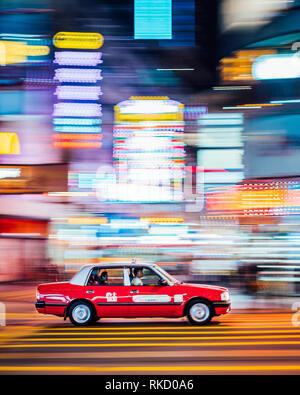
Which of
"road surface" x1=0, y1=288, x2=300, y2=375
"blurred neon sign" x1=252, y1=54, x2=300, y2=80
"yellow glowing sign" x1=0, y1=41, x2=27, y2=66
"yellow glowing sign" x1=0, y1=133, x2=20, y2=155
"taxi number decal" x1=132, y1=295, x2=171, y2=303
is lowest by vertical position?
"road surface" x1=0, y1=288, x2=300, y2=375

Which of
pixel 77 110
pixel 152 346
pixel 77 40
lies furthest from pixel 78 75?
pixel 152 346

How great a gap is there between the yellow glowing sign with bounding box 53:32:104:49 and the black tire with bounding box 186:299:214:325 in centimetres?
2039

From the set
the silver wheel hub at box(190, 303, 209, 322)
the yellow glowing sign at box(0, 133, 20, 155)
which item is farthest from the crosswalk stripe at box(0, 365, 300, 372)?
the yellow glowing sign at box(0, 133, 20, 155)

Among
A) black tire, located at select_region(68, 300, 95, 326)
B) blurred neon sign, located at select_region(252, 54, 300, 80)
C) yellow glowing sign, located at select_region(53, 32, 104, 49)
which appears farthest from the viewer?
yellow glowing sign, located at select_region(53, 32, 104, 49)

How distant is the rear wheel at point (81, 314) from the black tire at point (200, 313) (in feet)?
6.55

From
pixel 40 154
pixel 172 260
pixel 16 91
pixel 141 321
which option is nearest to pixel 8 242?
pixel 40 154

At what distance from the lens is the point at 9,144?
23.5 meters

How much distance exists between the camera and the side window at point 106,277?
1034 centimetres

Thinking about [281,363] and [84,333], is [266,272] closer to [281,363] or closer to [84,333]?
[84,333]

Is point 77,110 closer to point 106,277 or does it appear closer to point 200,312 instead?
point 106,277

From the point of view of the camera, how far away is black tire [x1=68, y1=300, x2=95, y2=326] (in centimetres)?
1020

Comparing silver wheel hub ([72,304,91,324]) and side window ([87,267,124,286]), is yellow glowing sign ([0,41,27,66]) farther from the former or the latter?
silver wheel hub ([72,304,91,324])

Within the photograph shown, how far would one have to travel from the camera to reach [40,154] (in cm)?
2448

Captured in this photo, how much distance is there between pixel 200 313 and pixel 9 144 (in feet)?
52.8
